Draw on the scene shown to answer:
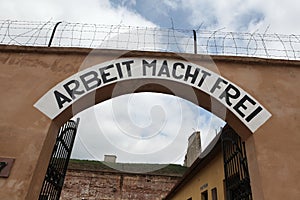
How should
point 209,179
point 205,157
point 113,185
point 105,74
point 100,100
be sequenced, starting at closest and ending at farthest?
point 105,74, point 100,100, point 205,157, point 209,179, point 113,185

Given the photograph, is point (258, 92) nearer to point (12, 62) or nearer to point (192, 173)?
point (12, 62)

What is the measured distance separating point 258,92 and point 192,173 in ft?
21.0

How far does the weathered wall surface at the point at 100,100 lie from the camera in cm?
356

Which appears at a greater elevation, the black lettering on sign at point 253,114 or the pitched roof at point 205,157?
the pitched roof at point 205,157

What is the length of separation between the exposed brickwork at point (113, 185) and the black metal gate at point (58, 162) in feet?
39.6

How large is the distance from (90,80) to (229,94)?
2.21 meters

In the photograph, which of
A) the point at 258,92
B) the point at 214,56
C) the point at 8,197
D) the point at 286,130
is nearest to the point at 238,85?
the point at 258,92

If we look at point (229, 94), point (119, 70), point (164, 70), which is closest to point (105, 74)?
point (119, 70)

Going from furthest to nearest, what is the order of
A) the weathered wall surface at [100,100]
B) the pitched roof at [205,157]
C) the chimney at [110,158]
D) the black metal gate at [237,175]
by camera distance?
the chimney at [110,158]
the pitched roof at [205,157]
the black metal gate at [237,175]
the weathered wall surface at [100,100]

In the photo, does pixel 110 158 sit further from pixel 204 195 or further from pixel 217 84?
pixel 217 84

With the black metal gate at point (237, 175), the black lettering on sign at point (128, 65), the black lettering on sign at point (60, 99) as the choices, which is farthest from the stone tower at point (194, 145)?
the black lettering on sign at point (60, 99)

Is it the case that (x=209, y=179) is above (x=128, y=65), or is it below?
below

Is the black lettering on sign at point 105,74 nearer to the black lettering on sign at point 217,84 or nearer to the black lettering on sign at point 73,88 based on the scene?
the black lettering on sign at point 73,88

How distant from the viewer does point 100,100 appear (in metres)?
4.61
